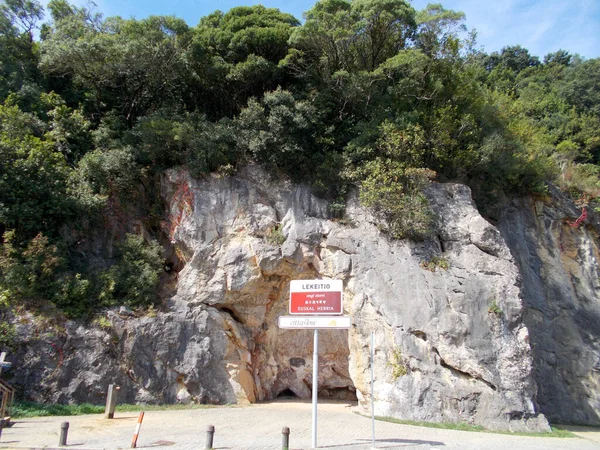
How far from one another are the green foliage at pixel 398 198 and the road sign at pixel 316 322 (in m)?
7.88

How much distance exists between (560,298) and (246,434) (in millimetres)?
15049

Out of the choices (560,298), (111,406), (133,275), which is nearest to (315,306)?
(111,406)

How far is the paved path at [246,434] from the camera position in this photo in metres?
8.74

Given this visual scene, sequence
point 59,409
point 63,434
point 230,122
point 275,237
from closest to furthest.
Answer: point 63,434, point 59,409, point 275,237, point 230,122

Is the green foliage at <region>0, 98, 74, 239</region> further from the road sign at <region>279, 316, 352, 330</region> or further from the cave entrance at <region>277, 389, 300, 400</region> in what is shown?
the road sign at <region>279, 316, 352, 330</region>

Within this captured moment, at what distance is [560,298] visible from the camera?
18.2 meters

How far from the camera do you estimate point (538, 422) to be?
480 inches

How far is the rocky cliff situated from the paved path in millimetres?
1494

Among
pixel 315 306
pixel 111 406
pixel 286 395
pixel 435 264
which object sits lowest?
pixel 286 395

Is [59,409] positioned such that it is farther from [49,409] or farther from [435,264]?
[435,264]

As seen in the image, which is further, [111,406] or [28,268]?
[28,268]

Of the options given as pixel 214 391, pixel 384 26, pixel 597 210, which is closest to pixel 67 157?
pixel 214 391

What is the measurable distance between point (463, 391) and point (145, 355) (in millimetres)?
10318

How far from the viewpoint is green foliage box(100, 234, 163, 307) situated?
15410 mm
